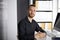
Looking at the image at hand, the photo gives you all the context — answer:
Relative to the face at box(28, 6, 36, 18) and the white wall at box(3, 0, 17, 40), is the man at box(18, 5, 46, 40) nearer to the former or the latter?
the face at box(28, 6, 36, 18)

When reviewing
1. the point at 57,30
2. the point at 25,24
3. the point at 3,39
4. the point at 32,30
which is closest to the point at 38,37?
the point at 32,30

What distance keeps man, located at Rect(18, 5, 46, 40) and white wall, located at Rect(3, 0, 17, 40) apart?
11.9 inches

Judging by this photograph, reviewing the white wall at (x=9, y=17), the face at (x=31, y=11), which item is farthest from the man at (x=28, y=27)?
the white wall at (x=9, y=17)

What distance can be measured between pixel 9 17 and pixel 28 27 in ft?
1.53

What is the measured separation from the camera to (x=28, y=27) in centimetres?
215

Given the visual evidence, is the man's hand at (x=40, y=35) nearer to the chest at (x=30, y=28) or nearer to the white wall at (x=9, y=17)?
the chest at (x=30, y=28)

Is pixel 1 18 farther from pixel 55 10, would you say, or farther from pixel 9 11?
pixel 55 10

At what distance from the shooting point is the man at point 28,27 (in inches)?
82.7

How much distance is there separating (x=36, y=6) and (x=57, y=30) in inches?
27.3

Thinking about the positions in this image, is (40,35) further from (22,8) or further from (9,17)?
(9,17)

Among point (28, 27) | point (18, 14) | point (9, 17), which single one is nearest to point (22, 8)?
point (18, 14)

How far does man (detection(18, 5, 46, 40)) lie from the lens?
2100 millimetres

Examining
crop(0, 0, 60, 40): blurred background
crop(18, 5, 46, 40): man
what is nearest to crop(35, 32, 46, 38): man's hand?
crop(18, 5, 46, 40): man

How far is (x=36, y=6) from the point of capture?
2307mm
